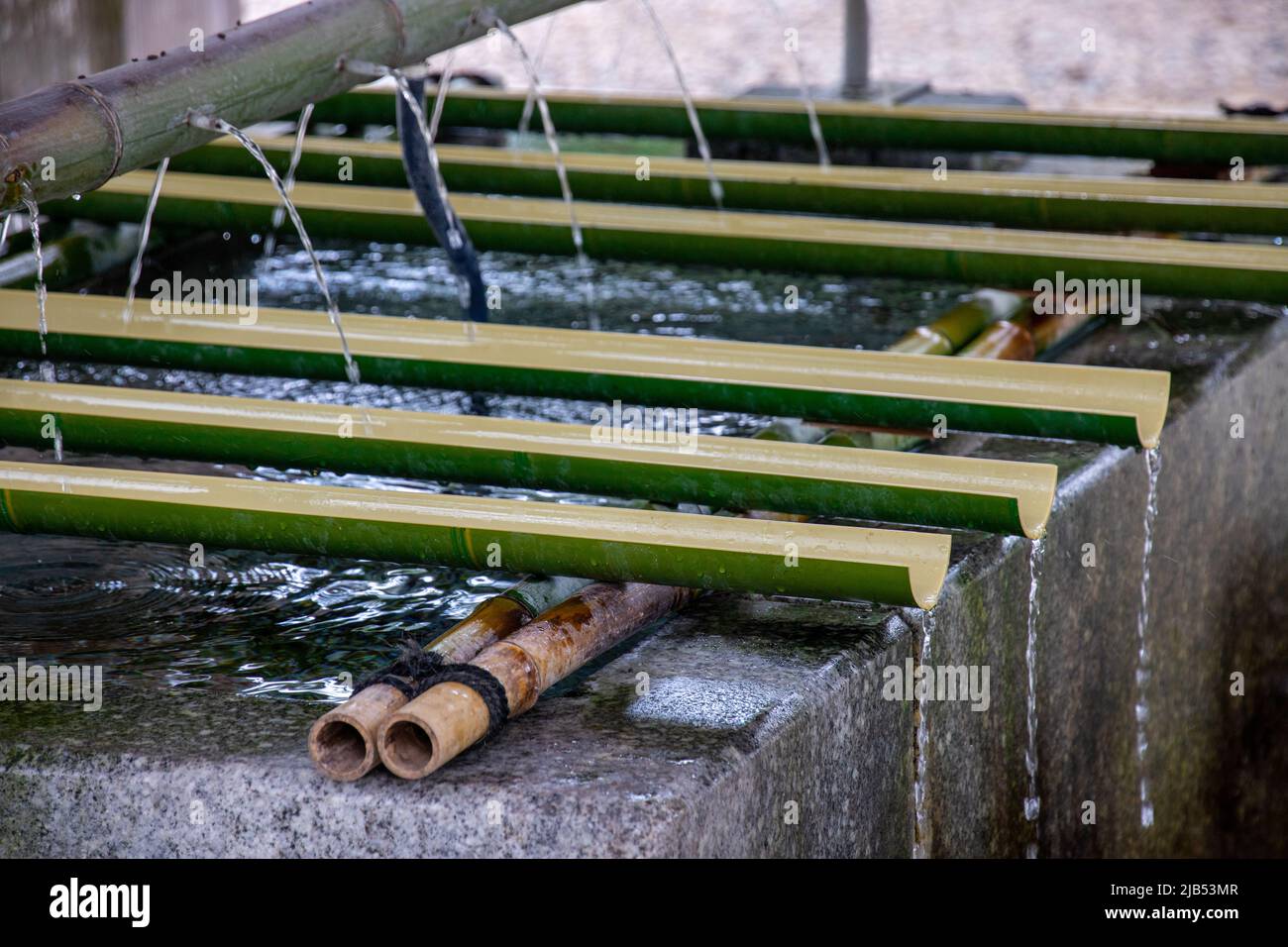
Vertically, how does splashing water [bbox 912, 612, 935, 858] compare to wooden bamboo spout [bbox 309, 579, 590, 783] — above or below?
below

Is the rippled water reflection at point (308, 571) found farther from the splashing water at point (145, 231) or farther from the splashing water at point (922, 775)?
the splashing water at point (922, 775)

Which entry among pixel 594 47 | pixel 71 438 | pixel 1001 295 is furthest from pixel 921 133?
pixel 594 47

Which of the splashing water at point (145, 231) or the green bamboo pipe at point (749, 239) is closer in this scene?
the splashing water at point (145, 231)

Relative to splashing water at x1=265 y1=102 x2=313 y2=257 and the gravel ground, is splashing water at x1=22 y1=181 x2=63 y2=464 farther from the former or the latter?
the gravel ground

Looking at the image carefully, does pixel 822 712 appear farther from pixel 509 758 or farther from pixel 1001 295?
pixel 1001 295

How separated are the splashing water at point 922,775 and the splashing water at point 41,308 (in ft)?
5.66

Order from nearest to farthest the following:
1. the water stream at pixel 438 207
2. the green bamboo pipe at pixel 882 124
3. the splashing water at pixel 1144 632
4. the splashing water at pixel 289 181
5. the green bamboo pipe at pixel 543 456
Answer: the green bamboo pipe at pixel 543 456, the splashing water at pixel 1144 632, the water stream at pixel 438 207, the splashing water at pixel 289 181, the green bamboo pipe at pixel 882 124

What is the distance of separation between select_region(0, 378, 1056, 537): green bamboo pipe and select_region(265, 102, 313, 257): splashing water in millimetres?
1018

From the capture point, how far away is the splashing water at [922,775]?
3.65 meters

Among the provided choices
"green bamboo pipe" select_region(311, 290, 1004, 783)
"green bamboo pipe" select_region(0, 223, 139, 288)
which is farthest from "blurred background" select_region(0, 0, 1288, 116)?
"green bamboo pipe" select_region(311, 290, 1004, 783)

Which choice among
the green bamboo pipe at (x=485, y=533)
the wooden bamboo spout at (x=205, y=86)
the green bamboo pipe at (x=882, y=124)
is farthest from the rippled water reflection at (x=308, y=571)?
the wooden bamboo spout at (x=205, y=86)

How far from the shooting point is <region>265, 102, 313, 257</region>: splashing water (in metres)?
5.36

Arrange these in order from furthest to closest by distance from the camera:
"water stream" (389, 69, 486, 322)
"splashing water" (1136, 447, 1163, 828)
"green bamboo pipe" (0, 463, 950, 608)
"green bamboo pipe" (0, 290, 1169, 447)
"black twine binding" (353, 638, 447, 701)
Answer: "water stream" (389, 69, 486, 322)
"splashing water" (1136, 447, 1163, 828)
"green bamboo pipe" (0, 290, 1169, 447)
"green bamboo pipe" (0, 463, 950, 608)
"black twine binding" (353, 638, 447, 701)
